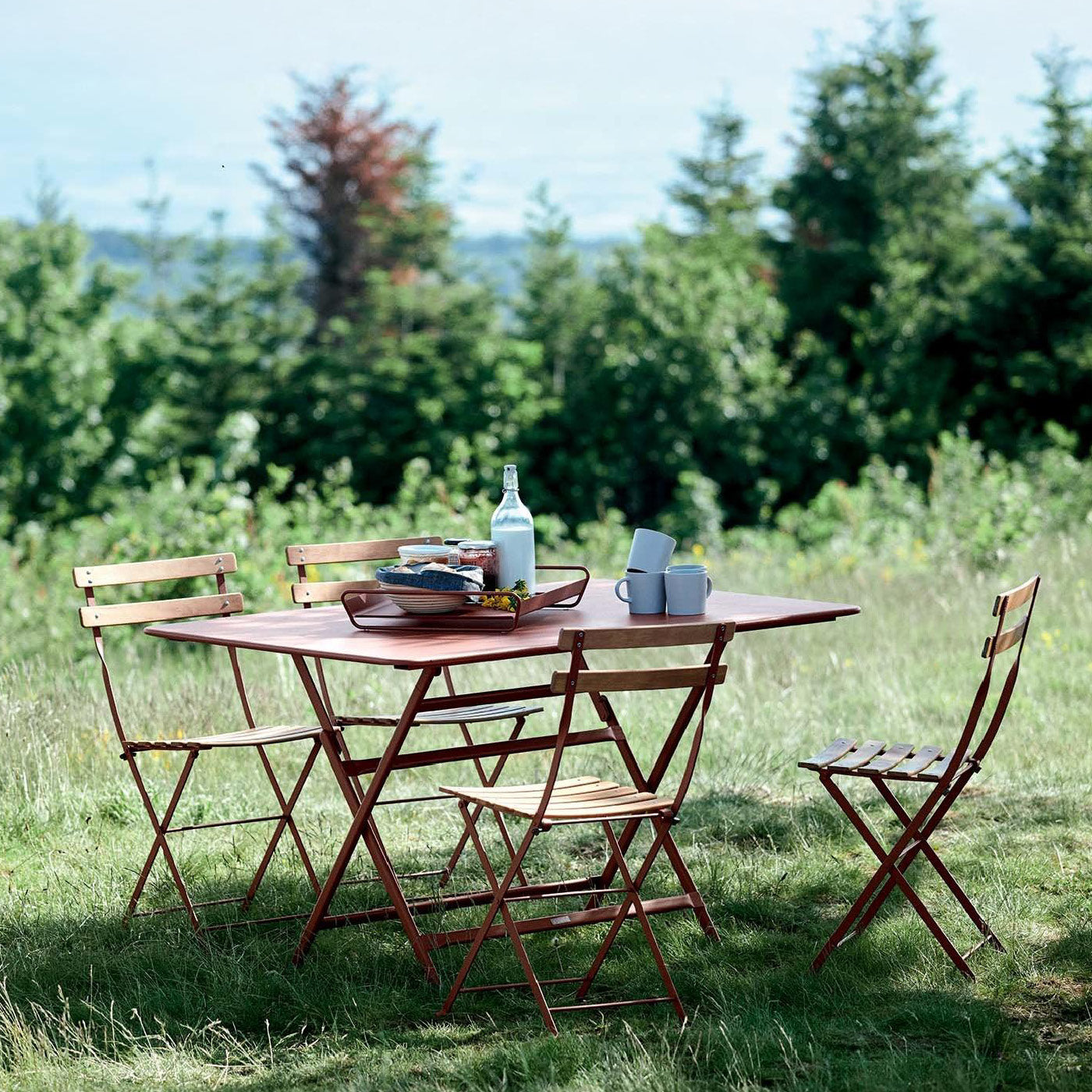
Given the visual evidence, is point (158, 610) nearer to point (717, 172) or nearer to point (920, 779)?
point (920, 779)

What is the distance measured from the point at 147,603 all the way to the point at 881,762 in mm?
2083

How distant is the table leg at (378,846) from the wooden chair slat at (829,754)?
96cm

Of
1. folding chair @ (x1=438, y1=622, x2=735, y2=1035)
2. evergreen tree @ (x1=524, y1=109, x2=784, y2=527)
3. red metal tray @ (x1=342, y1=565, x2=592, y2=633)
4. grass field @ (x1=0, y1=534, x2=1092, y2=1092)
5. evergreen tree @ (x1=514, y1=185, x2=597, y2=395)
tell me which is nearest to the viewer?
grass field @ (x1=0, y1=534, x2=1092, y2=1092)

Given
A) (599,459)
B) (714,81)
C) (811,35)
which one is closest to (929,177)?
(811,35)

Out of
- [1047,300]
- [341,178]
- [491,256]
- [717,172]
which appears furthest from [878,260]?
[341,178]

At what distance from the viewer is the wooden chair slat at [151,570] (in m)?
3.97

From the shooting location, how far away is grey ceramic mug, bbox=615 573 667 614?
364cm

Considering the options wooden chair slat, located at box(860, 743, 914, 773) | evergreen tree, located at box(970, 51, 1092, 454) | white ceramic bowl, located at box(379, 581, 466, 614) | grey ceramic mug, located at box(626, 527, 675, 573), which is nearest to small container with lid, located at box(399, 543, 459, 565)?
white ceramic bowl, located at box(379, 581, 466, 614)

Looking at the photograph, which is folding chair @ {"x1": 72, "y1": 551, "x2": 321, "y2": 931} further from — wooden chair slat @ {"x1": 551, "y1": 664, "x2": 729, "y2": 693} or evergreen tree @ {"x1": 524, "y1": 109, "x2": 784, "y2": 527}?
evergreen tree @ {"x1": 524, "y1": 109, "x2": 784, "y2": 527}

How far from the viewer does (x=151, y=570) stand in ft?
13.6

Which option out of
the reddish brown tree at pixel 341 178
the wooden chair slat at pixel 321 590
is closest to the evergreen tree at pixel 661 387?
the reddish brown tree at pixel 341 178

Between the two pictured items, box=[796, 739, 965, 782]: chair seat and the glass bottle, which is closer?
box=[796, 739, 965, 782]: chair seat

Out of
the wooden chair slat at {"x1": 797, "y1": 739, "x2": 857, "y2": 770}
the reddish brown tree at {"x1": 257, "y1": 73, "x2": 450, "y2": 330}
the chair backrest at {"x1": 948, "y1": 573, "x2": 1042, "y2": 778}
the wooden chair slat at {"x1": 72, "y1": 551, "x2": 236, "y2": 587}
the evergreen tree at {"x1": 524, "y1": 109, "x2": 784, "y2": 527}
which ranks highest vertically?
the reddish brown tree at {"x1": 257, "y1": 73, "x2": 450, "y2": 330}

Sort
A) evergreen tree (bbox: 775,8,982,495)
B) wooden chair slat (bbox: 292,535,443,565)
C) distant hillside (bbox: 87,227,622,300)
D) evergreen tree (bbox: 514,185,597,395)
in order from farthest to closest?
distant hillside (bbox: 87,227,622,300) → evergreen tree (bbox: 514,185,597,395) → evergreen tree (bbox: 775,8,982,495) → wooden chair slat (bbox: 292,535,443,565)
